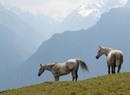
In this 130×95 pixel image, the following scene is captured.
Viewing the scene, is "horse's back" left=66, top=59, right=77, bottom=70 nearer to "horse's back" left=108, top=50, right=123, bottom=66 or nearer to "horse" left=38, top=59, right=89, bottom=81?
"horse" left=38, top=59, right=89, bottom=81

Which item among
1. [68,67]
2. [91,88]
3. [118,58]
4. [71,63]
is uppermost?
[71,63]

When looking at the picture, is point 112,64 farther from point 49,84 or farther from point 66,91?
point 66,91

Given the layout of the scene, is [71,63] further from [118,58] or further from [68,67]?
[118,58]

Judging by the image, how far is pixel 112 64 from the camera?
37188 mm

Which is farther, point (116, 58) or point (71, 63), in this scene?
point (71, 63)

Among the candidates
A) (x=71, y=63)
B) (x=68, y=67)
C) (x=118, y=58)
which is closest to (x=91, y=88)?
(x=118, y=58)

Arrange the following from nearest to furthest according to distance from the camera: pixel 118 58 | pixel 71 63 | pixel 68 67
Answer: pixel 118 58 → pixel 71 63 → pixel 68 67

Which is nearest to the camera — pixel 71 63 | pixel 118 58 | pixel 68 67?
pixel 118 58

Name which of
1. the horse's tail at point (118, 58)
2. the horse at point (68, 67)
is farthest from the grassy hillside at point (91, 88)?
the horse at point (68, 67)

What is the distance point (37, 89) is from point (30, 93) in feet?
6.51

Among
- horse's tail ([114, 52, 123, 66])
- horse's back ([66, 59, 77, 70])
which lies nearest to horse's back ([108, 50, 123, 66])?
horse's tail ([114, 52, 123, 66])

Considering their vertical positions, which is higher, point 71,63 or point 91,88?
point 71,63

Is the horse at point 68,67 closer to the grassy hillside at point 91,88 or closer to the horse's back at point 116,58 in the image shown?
the horse's back at point 116,58

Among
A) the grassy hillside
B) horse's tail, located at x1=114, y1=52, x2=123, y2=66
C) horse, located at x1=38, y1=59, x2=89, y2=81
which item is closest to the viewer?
the grassy hillside
